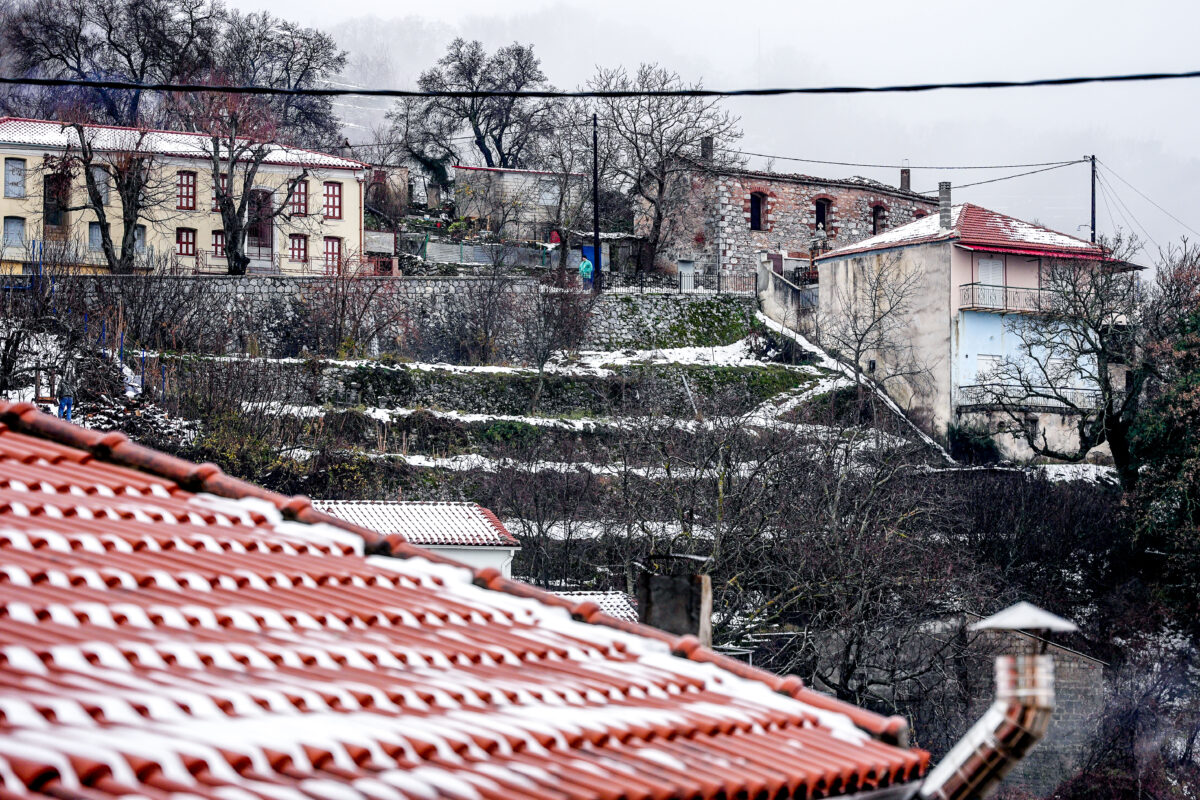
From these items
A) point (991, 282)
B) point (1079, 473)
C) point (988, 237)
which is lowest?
point (1079, 473)

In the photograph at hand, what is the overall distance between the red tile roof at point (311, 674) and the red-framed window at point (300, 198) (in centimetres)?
3620

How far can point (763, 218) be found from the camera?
46.7m

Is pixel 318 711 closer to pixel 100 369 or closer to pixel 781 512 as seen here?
pixel 781 512

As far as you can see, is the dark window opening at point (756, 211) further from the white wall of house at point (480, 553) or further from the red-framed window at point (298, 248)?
the white wall of house at point (480, 553)

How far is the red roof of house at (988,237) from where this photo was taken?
35.6 metres

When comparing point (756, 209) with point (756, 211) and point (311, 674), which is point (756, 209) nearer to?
point (756, 211)

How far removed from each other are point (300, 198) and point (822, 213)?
67.1 feet

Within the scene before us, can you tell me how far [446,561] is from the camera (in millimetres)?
5703

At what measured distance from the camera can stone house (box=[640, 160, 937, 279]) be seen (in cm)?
4562

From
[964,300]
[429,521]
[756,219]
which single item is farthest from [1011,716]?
[756,219]

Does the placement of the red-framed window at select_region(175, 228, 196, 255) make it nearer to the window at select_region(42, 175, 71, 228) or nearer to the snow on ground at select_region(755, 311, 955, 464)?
the window at select_region(42, 175, 71, 228)

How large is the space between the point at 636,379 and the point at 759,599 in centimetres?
1172

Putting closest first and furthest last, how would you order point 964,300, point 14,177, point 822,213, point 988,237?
point 964,300
point 988,237
point 14,177
point 822,213

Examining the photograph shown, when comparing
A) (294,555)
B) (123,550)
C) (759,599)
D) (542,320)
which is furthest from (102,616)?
(542,320)
